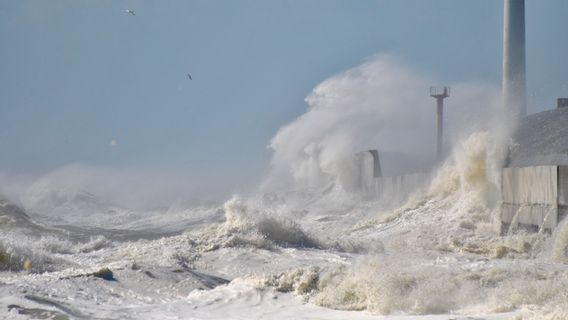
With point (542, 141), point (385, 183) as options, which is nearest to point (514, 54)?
point (385, 183)

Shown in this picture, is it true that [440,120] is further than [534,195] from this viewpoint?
Yes

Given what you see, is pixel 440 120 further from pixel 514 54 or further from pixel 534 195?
pixel 534 195

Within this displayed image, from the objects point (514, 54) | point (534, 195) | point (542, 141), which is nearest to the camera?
point (534, 195)

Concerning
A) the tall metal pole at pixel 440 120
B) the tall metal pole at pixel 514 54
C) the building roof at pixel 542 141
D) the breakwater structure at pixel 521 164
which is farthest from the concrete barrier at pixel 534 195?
the tall metal pole at pixel 440 120

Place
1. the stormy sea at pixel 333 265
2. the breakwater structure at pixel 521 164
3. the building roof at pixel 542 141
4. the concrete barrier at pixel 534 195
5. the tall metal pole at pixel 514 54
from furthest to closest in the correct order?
the tall metal pole at pixel 514 54, the building roof at pixel 542 141, the breakwater structure at pixel 521 164, the concrete barrier at pixel 534 195, the stormy sea at pixel 333 265

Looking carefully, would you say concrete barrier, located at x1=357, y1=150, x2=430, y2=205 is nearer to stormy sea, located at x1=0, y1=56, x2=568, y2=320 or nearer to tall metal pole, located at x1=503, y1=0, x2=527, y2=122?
stormy sea, located at x1=0, y1=56, x2=568, y2=320

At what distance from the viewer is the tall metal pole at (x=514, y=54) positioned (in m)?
30.0

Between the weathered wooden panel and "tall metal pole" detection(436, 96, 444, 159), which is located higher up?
"tall metal pole" detection(436, 96, 444, 159)

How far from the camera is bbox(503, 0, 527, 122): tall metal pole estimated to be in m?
30.0

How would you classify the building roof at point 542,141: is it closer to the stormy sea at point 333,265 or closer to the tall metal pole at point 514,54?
the stormy sea at point 333,265

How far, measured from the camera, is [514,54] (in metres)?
30.2

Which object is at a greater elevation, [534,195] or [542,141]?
[542,141]

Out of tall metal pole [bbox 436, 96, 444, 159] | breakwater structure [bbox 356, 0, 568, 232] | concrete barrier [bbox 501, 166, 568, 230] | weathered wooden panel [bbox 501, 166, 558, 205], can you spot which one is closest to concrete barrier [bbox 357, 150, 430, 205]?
breakwater structure [bbox 356, 0, 568, 232]

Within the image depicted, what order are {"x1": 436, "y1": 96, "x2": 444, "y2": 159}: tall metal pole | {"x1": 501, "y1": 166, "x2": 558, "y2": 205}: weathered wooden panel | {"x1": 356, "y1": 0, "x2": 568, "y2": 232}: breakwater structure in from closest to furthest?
{"x1": 501, "y1": 166, "x2": 558, "y2": 205}: weathered wooden panel → {"x1": 356, "y1": 0, "x2": 568, "y2": 232}: breakwater structure → {"x1": 436, "y1": 96, "x2": 444, "y2": 159}: tall metal pole
